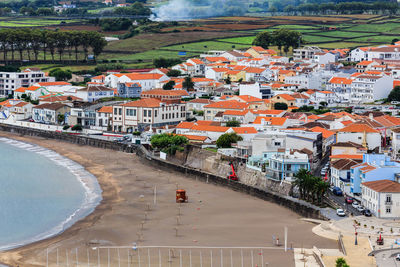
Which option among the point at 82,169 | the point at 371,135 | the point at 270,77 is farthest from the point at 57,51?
the point at 371,135

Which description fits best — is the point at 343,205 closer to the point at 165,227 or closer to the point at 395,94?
the point at 165,227

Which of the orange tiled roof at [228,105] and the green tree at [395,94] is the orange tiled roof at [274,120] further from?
the green tree at [395,94]

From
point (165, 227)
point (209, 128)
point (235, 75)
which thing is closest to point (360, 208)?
point (165, 227)

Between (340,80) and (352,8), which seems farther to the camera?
(352,8)

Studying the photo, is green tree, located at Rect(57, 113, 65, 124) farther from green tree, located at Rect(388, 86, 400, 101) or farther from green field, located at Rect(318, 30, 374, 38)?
green field, located at Rect(318, 30, 374, 38)

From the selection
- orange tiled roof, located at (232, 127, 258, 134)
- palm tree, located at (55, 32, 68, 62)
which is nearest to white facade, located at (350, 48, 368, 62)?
palm tree, located at (55, 32, 68, 62)

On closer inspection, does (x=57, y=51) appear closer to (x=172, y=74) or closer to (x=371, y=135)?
(x=172, y=74)

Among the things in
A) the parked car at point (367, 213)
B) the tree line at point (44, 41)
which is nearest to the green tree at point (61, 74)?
the tree line at point (44, 41)
